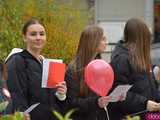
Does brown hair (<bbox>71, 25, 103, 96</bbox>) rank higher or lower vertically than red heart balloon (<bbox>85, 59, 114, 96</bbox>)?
higher

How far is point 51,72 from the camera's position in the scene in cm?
551

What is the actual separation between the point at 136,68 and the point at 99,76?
1.42ft

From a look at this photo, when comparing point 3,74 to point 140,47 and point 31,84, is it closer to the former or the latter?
point 31,84

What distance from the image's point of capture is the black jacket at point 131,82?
5.98 meters

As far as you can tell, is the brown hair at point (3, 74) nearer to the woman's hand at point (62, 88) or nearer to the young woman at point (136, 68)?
the woman's hand at point (62, 88)

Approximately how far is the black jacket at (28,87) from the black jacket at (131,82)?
2.03 feet

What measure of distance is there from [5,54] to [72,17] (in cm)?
A: 228

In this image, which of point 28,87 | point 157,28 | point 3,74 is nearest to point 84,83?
point 28,87

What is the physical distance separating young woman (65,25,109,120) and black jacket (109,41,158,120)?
179 millimetres

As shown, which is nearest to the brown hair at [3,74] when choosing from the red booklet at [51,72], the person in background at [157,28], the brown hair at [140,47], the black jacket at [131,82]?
the red booklet at [51,72]

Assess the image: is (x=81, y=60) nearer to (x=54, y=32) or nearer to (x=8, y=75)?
(x=8, y=75)

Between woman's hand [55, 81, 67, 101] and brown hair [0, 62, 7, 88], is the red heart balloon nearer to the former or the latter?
woman's hand [55, 81, 67, 101]

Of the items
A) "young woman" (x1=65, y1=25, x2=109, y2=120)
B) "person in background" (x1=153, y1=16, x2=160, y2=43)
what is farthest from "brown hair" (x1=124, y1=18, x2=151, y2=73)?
"person in background" (x1=153, y1=16, x2=160, y2=43)

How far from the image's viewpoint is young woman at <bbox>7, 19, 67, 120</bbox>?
5523 mm
